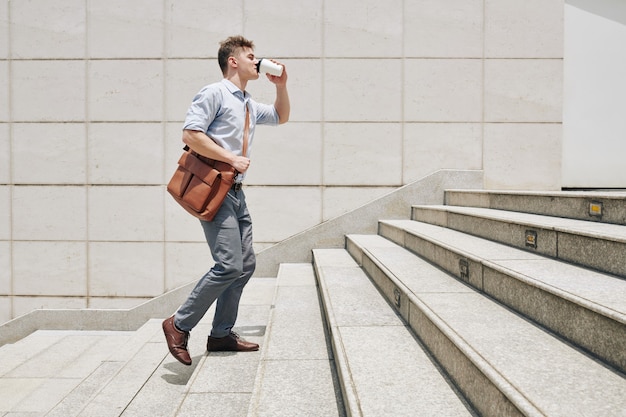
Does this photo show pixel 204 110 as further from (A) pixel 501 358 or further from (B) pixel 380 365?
(A) pixel 501 358

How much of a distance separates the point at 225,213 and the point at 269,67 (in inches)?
41.1

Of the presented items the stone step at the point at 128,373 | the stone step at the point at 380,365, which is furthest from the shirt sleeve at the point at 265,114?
the stone step at the point at 128,373

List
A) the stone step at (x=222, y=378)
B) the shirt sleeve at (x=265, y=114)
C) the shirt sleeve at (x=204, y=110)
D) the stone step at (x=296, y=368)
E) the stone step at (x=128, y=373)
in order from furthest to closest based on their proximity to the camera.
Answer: the shirt sleeve at (x=265, y=114) → the shirt sleeve at (x=204, y=110) → the stone step at (x=128, y=373) → the stone step at (x=222, y=378) → the stone step at (x=296, y=368)

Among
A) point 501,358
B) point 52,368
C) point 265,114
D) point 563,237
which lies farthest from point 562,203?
point 52,368

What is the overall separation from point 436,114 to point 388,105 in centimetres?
64

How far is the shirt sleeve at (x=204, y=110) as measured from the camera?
2.81 meters

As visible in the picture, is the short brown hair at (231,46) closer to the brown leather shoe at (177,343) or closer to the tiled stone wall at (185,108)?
the brown leather shoe at (177,343)

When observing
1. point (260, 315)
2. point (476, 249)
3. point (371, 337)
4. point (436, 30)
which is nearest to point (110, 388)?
point (260, 315)

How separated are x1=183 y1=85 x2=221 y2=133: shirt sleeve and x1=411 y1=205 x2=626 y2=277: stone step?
2.35m

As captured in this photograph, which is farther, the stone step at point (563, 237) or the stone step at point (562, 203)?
the stone step at point (562, 203)

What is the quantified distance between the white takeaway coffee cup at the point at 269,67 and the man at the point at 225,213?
5 centimetres

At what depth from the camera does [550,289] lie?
2.18 m

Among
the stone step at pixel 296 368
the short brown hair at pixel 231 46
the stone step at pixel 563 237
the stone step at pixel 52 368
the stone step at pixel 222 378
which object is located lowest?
the stone step at pixel 52 368

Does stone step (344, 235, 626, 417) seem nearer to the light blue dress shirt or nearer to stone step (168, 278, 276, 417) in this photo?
stone step (168, 278, 276, 417)
